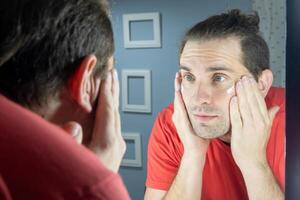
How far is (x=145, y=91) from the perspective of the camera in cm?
112

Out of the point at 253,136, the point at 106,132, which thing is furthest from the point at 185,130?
the point at 106,132

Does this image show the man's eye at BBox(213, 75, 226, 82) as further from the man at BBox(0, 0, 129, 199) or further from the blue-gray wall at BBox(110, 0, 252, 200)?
the man at BBox(0, 0, 129, 199)

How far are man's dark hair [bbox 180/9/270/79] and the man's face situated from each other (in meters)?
0.01

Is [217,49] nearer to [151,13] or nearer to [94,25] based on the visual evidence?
[151,13]

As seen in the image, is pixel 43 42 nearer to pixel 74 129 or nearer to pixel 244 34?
pixel 74 129

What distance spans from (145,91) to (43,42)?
1.80ft

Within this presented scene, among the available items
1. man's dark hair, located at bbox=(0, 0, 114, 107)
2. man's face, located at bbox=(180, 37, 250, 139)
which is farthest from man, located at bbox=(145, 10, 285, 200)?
man's dark hair, located at bbox=(0, 0, 114, 107)

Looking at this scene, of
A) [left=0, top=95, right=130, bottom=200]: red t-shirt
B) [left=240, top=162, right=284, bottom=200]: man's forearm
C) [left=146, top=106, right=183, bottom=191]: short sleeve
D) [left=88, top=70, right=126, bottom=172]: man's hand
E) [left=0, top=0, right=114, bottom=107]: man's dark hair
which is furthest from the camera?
[left=146, top=106, right=183, bottom=191]: short sleeve

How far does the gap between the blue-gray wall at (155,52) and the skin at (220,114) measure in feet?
0.14

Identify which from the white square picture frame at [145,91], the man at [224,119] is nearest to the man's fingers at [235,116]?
the man at [224,119]

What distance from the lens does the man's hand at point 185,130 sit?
1.03 metres

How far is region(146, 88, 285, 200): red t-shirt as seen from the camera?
946mm

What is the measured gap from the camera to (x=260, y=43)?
0.97 meters

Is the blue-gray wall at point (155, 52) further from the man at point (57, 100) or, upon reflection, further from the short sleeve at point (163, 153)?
the man at point (57, 100)
